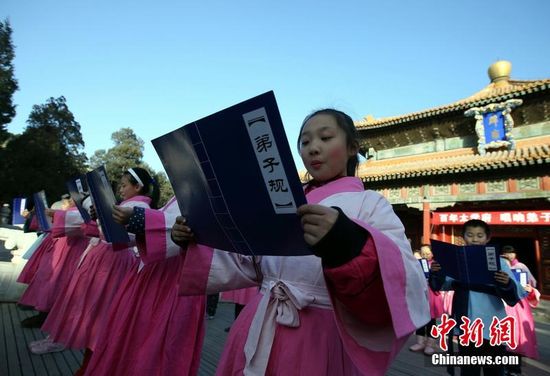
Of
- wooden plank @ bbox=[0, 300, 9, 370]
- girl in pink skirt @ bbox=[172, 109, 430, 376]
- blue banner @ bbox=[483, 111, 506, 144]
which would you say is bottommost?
blue banner @ bbox=[483, 111, 506, 144]

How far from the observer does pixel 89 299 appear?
3078mm

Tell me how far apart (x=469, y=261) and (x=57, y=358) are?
3972mm

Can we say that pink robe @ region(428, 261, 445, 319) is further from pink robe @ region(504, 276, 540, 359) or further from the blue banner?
the blue banner

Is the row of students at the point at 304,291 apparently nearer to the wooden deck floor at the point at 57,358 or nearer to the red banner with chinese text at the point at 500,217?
the wooden deck floor at the point at 57,358

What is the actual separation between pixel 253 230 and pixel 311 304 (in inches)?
13.9

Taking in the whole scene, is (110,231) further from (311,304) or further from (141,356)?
(311,304)

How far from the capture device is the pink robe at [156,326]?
188 centimetres

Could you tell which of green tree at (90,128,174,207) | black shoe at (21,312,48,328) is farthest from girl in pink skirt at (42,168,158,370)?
green tree at (90,128,174,207)

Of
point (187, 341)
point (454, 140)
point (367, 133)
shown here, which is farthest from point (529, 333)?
point (367, 133)

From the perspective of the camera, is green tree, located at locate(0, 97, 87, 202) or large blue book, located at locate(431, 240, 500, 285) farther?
green tree, located at locate(0, 97, 87, 202)

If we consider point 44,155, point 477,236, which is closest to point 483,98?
point 477,236

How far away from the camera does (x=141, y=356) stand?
192 cm

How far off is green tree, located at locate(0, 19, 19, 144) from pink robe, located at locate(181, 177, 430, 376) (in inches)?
964

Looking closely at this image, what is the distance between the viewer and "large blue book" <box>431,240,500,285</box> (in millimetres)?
2553
